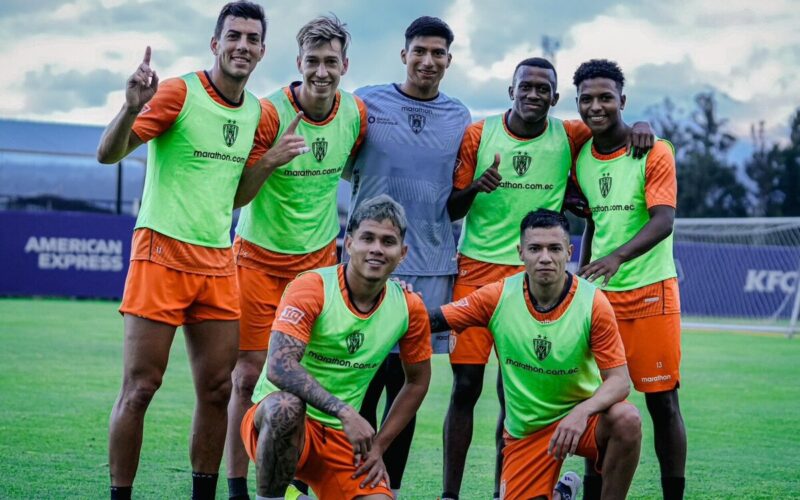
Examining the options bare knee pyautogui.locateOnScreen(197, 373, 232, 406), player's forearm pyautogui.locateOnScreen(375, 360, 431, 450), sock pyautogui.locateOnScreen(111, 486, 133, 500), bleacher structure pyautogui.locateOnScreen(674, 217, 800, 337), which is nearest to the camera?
player's forearm pyautogui.locateOnScreen(375, 360, 431, 450)

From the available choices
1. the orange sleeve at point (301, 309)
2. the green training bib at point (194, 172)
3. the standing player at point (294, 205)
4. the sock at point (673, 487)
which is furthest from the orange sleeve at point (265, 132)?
the sock at point (673, 487)

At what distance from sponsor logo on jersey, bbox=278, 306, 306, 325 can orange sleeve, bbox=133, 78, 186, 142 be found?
3.73 feet

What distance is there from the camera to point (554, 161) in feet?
18.9

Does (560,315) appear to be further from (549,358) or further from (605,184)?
(605,184)

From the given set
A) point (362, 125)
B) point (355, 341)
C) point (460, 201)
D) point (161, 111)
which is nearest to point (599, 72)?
point (460, 201)

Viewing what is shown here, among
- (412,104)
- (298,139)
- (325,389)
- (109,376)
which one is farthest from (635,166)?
(109,376)

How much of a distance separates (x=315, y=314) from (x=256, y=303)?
103cm

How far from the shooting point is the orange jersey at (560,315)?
4.89 m

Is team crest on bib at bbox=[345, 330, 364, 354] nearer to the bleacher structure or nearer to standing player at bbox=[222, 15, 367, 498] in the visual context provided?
standing player at bbox=[222, 15, 367, 498]

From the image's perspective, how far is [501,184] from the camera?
573 cm

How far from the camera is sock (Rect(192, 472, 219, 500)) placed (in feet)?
16.9

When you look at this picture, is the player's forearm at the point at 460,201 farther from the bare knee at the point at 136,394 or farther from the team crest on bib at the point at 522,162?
the bare knee at the point at 136,394

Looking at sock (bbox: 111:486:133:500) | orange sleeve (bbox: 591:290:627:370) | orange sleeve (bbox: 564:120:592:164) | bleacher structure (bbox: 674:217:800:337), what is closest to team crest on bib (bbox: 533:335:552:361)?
orange sleeve (bbox: 591:290:627:370)

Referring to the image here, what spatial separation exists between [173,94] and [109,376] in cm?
661
